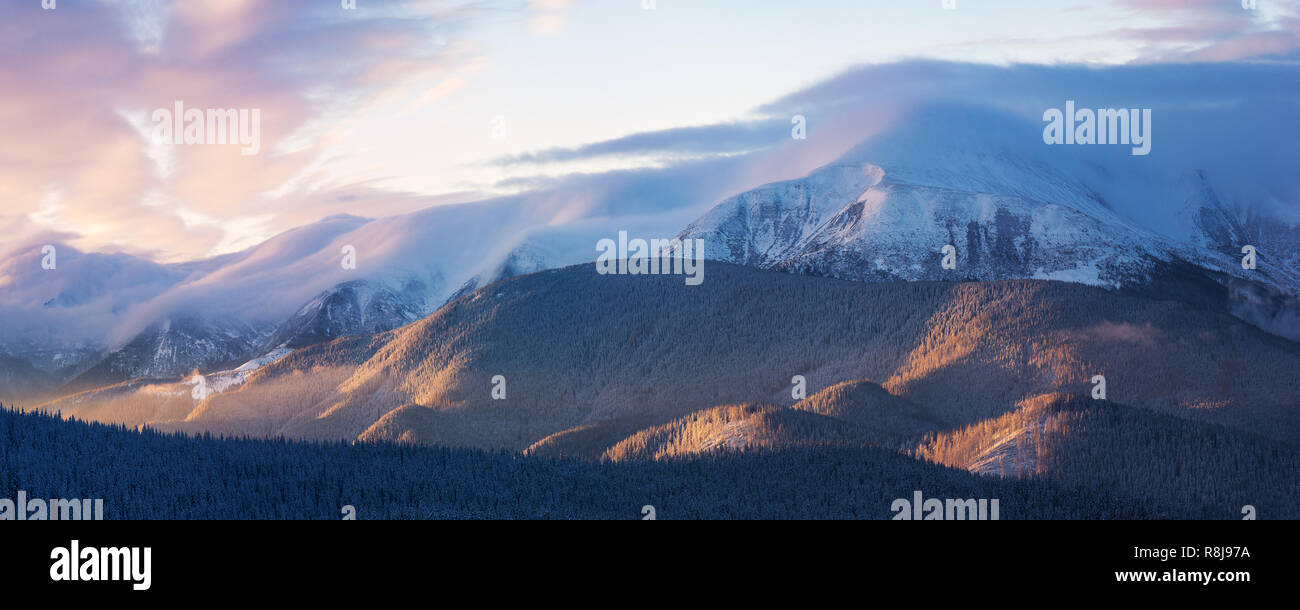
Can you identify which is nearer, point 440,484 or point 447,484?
point 440,484

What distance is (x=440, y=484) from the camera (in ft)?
591

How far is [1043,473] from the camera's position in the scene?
196000 millimetres

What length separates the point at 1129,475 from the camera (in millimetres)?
196750

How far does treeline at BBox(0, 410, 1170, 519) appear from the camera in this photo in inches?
6486

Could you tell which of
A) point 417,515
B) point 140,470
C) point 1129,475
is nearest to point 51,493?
point 140,470

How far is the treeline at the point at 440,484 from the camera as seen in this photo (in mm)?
164750

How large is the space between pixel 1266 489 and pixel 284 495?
152 metres

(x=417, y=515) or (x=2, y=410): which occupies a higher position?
(x=2, y=410)

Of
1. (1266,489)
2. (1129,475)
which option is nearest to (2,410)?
(1129,475)

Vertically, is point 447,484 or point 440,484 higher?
point 440,484
